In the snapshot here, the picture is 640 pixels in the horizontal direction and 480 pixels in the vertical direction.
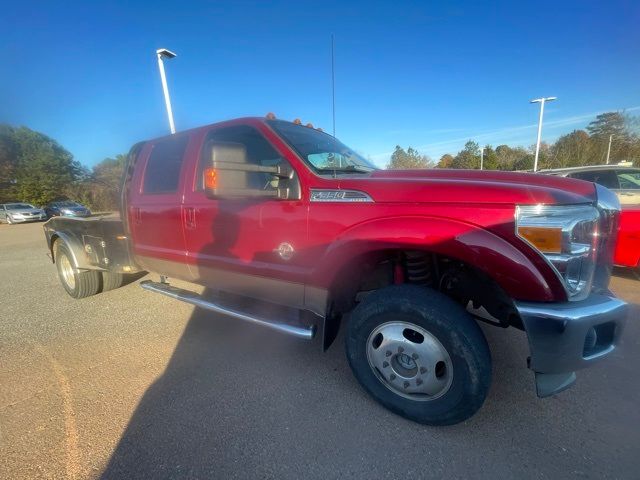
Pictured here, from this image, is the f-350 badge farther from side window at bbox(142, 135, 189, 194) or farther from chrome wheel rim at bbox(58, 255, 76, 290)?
→ chrome wheel rim at bbox(58, 255, 76, 290)

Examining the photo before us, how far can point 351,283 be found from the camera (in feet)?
8.13

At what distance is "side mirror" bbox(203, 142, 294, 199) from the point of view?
7.11 feet

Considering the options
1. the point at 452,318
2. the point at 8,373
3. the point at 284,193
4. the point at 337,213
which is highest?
the point at 284,193

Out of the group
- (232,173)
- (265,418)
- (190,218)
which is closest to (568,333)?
(265,418)

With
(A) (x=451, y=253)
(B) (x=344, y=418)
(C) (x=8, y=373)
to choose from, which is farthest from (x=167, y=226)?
(A) (x=451, y=253)

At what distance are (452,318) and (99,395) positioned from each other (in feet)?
8.81

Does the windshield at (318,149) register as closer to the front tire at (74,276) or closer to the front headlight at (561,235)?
the front headlight at (561,235)

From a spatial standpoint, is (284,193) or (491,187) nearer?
(491,187)

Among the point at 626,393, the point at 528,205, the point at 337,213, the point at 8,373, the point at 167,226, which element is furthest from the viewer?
the point at 167,226

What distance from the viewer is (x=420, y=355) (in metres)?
2.02

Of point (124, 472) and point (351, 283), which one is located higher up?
point (351, 283)

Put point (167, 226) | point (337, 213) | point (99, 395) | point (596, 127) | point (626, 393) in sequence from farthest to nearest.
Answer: point (596, 127) < point (167, 226) < point (99, 395) < point (626, 393) < point (337, 213)

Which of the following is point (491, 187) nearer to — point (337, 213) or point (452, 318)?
point (452, 318)

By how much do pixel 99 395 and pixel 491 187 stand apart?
125 inches
